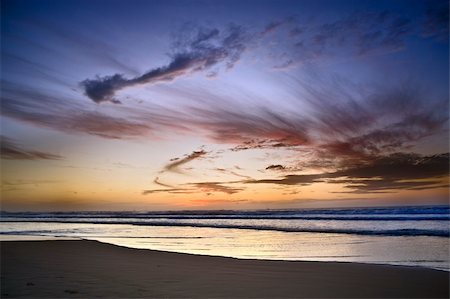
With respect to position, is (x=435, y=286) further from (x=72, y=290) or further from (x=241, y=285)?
(x=72, y=290)

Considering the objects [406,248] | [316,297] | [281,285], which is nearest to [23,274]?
[281,285]

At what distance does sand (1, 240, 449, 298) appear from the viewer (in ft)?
24.3

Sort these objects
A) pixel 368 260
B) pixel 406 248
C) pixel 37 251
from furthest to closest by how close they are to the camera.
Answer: pixel 406 248 < pixel 37 251 < pixel 368 260

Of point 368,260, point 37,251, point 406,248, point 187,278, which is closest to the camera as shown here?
point 187,278

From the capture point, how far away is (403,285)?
8406 mm

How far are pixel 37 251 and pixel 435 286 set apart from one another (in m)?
13.7

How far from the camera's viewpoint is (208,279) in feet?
28.7

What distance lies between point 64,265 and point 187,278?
4371 mm

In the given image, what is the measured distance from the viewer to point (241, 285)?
26.6 ft

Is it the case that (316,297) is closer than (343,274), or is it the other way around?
(316,297)

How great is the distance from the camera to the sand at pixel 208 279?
7410mm

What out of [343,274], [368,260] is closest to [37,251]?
[343,274]

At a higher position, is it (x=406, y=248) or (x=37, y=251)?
(x=406, y=248)

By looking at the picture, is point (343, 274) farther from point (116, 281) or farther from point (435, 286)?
point (116, 281)
